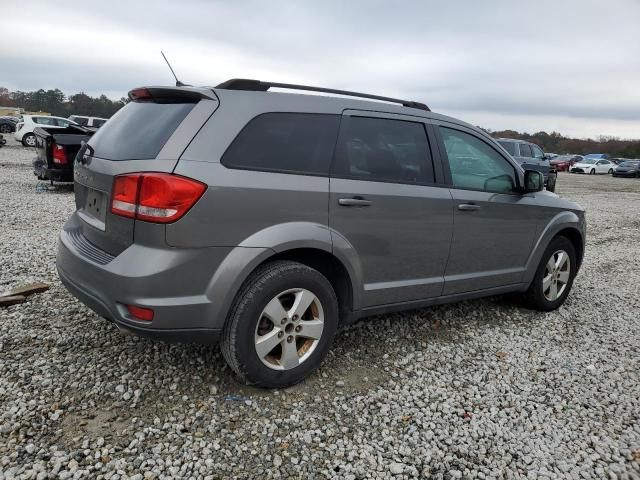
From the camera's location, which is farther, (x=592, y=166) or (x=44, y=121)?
(x=592, y=166)

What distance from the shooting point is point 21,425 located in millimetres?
2455

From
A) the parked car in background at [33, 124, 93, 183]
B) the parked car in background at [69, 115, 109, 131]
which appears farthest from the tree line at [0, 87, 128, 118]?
the parked car in background at [33, 124, 93, 183]

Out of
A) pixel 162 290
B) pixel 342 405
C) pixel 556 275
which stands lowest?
pixel 342 405

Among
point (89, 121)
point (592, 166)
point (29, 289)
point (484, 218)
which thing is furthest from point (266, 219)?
point (592, 166)

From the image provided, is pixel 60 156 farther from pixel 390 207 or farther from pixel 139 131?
pixel 390 207

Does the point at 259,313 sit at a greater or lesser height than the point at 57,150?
lesser

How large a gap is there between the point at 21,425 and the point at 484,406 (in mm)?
2573

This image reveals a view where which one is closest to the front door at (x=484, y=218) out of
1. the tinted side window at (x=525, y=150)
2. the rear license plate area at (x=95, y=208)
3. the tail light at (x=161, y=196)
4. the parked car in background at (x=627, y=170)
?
the tail light at (x=161, y=196)

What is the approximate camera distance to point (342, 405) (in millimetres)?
2861

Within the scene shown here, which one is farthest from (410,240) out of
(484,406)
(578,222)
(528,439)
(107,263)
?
(578,222)

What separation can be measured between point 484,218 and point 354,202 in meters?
1.37

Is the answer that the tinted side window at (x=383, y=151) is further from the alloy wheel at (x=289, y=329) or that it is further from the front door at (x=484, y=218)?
the alloy wheel at (x=289, y=329)

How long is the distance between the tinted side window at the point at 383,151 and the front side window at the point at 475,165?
0.27 meters

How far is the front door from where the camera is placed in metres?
3.70
